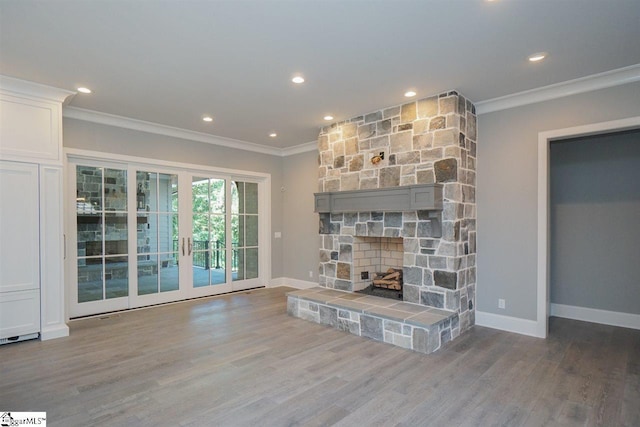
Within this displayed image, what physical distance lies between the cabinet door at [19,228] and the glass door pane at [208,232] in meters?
2.21

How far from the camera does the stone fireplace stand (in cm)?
405

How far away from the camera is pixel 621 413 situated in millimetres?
2443

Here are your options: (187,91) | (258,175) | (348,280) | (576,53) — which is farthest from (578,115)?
(258,175)

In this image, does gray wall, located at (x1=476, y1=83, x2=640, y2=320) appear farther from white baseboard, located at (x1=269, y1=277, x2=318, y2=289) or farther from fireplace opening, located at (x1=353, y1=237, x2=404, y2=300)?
white baseboard, located at (x1=269, y1=277, x2=318, y2=289)

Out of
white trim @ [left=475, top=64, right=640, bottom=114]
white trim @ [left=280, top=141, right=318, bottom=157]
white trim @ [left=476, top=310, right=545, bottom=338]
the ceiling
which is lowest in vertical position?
white trim @ [left=476, top=310, right=545, bottom=338]

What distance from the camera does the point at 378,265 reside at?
554 cm

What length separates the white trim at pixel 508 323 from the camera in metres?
4.02

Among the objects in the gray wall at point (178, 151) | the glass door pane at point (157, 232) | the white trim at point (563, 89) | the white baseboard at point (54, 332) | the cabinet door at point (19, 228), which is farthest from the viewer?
the glass door pane at point (157, 232)

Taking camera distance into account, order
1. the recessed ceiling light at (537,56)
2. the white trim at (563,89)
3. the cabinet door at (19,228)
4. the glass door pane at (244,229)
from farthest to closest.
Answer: the glass door pane at (244,229)
the cabinet door at (19,228)
the white trim at (563,89)
the recessed ceiling light at (537,56)

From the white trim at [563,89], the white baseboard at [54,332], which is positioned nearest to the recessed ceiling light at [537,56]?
the white trim at [563,89]

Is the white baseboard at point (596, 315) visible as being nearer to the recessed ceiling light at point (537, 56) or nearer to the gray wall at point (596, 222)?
the gray wall at point (596, 222)

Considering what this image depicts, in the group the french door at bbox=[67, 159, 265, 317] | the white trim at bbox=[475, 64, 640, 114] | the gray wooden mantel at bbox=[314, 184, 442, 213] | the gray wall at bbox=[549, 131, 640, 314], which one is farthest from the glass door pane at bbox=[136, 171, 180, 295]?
the gray wall at bbox=[549, 131, 640, 314]

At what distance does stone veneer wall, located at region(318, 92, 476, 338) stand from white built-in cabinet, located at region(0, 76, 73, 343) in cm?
357

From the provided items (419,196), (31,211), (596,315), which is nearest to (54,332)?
(31,211)
